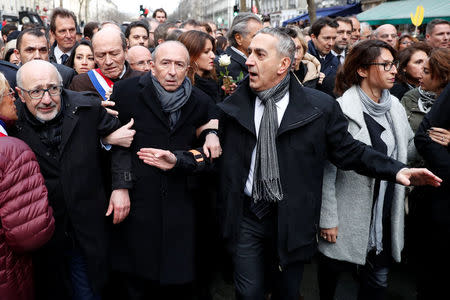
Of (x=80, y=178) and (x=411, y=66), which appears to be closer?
(x=80, y=178)

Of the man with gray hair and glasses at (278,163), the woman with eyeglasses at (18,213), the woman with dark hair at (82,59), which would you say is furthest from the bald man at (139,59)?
the woman with eyeglasses at (18,213)

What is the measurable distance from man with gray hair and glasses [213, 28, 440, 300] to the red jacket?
46.2 inches

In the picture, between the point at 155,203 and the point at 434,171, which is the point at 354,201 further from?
the point at 155,203

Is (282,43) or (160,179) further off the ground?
(282,43)

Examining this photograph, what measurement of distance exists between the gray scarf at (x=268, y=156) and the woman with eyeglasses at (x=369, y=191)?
0.56 meters

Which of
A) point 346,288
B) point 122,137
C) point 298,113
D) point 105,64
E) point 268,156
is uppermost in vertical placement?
point 105,64

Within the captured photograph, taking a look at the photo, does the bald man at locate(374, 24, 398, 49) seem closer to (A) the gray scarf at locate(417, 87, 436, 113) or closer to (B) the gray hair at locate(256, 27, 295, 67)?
(A) the gray scarf at locate(417, 87, 436, 113)

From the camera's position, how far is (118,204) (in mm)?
2809

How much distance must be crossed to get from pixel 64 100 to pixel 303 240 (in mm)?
1889

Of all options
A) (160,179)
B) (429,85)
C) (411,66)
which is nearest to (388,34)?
(411,66)

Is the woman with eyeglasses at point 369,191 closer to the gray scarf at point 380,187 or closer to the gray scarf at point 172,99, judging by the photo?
the gray scarf at point 380,187

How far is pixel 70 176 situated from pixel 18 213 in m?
0.49

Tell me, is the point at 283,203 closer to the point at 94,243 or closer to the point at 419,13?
the point at 94,243

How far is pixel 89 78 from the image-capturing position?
139 inches
